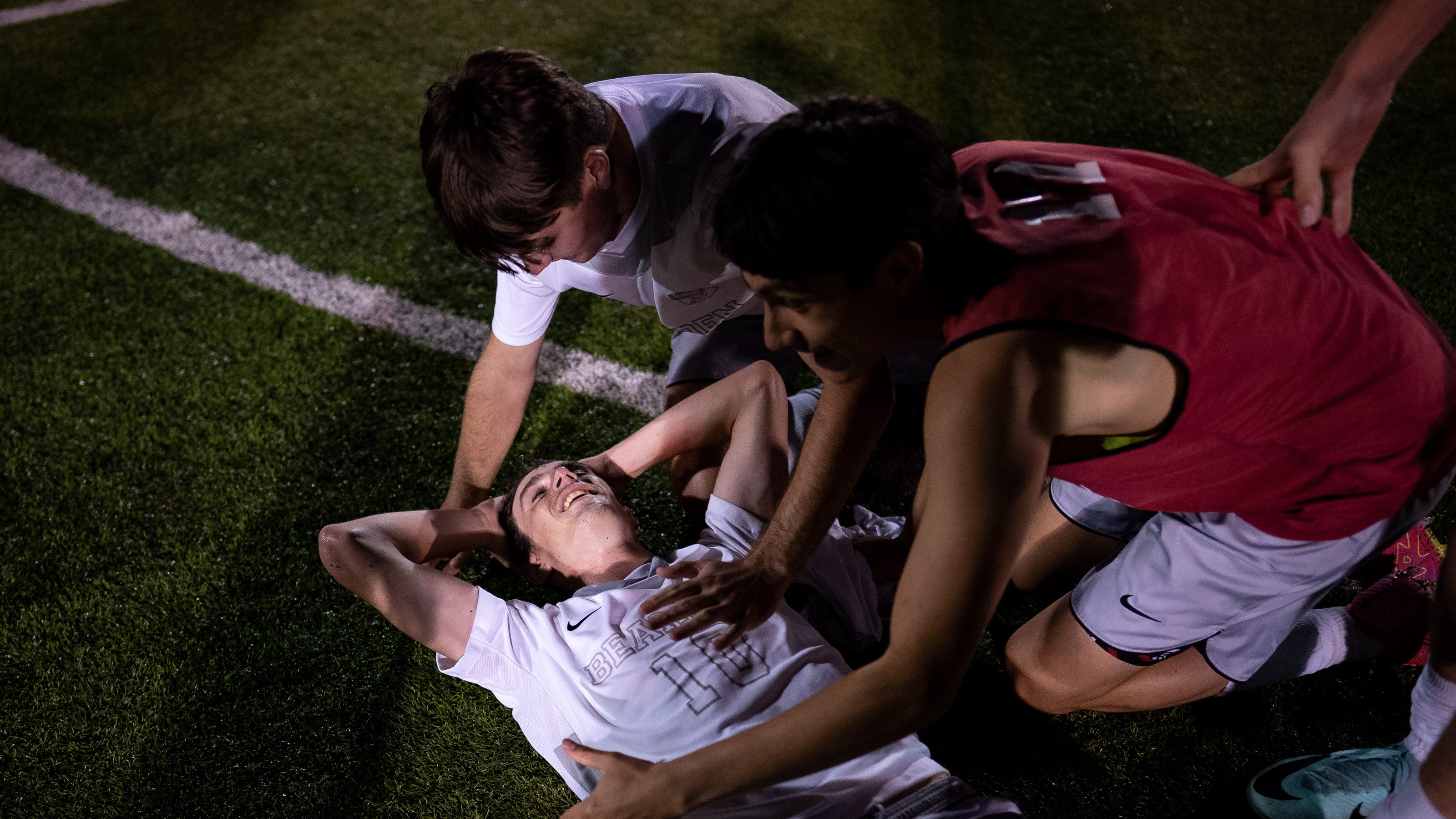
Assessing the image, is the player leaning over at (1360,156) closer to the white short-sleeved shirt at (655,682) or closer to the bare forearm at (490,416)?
the white short-sleeved shirt at (655,682)

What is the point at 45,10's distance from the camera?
251 inches

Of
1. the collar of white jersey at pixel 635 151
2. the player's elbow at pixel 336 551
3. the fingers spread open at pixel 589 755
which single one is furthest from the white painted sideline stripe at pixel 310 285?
the fingers spread open at pixel 589 755

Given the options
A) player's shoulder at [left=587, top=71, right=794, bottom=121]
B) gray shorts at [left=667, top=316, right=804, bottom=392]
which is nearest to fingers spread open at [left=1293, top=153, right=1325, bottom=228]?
player's shoulder at [left=587, top=71, right=794, bottom=121]

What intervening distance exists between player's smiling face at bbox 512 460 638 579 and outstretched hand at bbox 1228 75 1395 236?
6.03 feet

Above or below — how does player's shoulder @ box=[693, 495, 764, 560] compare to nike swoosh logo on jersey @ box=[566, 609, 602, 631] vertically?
above

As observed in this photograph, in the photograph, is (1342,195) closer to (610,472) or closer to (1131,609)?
(1131,609)

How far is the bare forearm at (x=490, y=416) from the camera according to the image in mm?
2812

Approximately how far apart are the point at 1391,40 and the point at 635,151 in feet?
5.39

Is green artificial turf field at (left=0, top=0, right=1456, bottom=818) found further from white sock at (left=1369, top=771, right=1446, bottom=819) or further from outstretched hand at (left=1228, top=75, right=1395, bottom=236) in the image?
outstretched hand at (left=1228, top=75, right=1395, bottom=236)

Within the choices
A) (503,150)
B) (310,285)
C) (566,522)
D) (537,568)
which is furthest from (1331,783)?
(310,285)

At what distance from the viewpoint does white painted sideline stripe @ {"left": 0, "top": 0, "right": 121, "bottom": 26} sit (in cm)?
626

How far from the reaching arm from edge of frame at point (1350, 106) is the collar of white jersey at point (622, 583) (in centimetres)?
176

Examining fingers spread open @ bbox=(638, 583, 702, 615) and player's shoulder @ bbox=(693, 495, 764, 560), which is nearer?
fingers spread open @ bbox=(638, 583, 702, 615)

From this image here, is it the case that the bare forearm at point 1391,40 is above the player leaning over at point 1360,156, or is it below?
above
